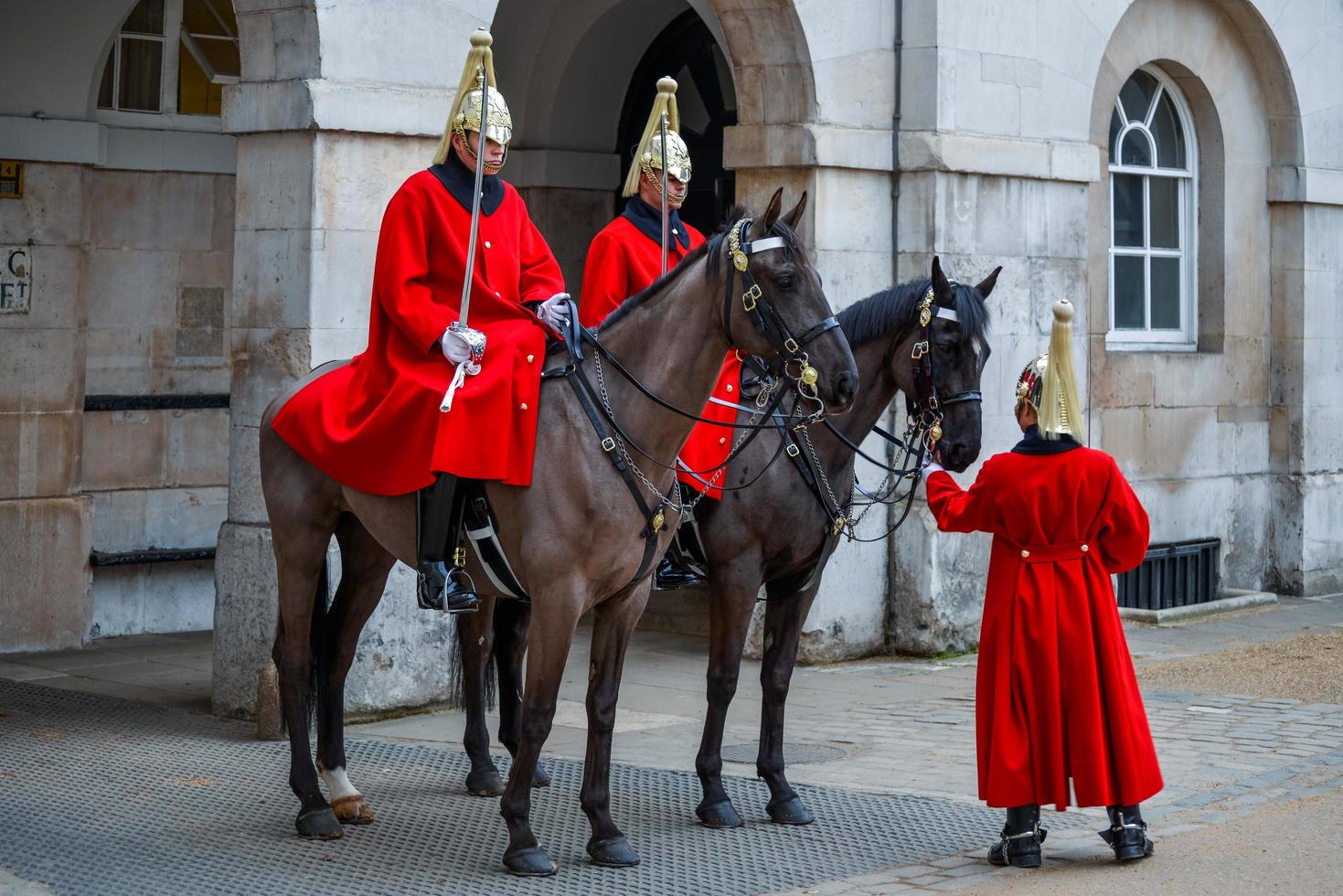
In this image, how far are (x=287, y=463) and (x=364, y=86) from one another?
2251mm

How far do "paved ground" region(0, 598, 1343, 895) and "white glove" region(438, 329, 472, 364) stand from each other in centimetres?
209

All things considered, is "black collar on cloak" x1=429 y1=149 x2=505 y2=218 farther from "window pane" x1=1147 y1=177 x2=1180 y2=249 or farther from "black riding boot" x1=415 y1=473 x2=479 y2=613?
"window pane" x1=1147 y1=177 x2=1180 y2=249

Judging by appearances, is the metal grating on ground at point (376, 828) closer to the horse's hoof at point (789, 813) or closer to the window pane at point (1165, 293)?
the horse's hoof at point (789, 813)

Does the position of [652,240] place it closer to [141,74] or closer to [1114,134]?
[141,74]

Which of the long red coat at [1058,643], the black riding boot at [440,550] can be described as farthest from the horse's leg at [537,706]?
the long red coat at [1058,643]

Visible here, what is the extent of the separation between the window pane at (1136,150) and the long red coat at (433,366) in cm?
723

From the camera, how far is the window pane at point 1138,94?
12828 millimetres

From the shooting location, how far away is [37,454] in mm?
10242

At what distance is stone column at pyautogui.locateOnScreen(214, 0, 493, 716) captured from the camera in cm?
820

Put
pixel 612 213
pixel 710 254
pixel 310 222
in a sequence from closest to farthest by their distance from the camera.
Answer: pixel 710 254, pixel 310 222, pixel 612 213

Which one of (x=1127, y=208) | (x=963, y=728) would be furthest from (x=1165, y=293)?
(x=963, y=728)

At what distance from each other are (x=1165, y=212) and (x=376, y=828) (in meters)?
8.59

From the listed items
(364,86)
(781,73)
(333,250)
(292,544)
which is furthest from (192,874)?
(781,73)

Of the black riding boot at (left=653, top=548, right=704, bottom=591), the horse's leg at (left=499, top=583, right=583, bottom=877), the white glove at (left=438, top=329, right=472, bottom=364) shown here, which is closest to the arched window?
the black riding boot at (left=653, top=548, right=704, bottom=591)
